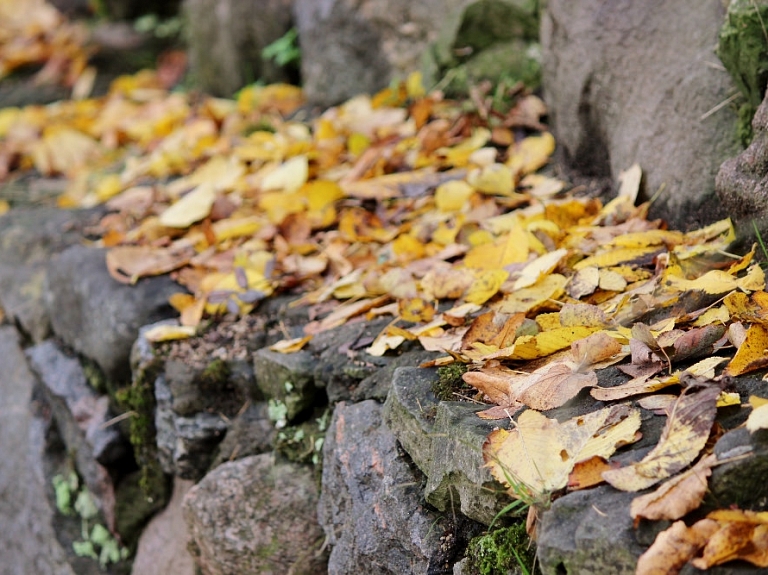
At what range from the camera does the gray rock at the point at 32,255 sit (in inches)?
129

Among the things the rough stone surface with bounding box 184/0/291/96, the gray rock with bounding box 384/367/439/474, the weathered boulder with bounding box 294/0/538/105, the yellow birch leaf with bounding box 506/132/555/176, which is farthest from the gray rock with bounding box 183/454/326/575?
the rough stone surface with bounding box 184/0/291/96

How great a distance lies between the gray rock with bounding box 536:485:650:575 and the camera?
3.65 feet

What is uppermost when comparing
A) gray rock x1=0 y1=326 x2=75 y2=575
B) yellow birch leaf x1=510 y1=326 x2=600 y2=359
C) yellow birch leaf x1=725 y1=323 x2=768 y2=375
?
yellow birch leaf x1=725 y1=323 x2=768 y2=375

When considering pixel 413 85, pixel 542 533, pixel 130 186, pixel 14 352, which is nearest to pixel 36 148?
pixel 130 186

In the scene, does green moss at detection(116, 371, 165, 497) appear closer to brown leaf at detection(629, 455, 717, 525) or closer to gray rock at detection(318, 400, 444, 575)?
gray rock at detection(318, 400, 444, 575)

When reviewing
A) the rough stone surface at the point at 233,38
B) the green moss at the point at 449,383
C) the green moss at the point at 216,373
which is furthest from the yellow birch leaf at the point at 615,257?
the rough stone surface at the point at 233,38

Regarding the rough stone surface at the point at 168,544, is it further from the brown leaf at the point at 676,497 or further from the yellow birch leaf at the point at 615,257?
the brown leaf at the point at 676,497

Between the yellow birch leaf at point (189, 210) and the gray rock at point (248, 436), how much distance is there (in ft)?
3.24

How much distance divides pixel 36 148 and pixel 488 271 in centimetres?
370

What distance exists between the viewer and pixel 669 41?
87.6 inches

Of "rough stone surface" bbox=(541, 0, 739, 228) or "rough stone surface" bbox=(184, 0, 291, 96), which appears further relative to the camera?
"rough stone surface" bbox=(184, 0, 291, 96)

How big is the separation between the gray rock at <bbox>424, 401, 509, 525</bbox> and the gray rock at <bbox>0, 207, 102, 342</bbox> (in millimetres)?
2203

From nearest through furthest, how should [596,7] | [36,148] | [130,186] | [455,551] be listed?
1. [455,551]
2. [596,7]
3. [130,186]
4. [36,148]

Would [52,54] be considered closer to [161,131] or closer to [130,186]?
Result: [161,131]
